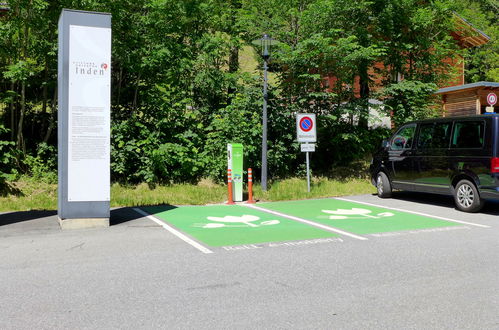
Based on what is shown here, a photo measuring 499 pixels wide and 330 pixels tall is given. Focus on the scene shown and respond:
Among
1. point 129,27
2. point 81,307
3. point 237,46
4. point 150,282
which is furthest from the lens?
point 237,46

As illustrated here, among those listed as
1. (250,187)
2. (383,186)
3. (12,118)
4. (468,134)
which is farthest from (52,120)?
(468,134)

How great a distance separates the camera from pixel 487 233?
8.00m

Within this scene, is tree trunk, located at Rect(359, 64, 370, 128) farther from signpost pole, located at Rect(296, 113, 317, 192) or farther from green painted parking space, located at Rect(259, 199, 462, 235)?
green painted parking space, located at Rect(259, 199, 462, 235)

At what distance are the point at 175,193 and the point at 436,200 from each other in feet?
23.4

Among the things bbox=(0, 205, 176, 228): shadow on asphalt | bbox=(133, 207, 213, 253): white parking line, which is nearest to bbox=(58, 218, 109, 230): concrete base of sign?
bbox=(0, 205, 176, 228): shadow on asphalt

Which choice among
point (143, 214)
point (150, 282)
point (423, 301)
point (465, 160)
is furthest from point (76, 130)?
point (465, 160)

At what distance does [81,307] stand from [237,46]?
13306 millimetres

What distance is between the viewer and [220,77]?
15.8 m

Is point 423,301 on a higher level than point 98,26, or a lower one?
lower

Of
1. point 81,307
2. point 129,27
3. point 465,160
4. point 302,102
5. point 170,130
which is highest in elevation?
point 129,27

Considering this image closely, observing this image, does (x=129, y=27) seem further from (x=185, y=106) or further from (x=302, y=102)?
(x=302, y=102)

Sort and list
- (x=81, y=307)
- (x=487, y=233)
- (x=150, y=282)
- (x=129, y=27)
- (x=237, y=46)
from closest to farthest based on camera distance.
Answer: (x=81, y=307) → (x=150, y=282) → (x=487, y=233) → (x=129, y=27) → (x=237, y=46)

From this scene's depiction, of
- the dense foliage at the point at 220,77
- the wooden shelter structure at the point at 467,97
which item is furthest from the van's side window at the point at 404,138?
the wooden shelter structure at the point at 467,97

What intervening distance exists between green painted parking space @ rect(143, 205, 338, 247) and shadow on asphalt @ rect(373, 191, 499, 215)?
4409 millimetres
